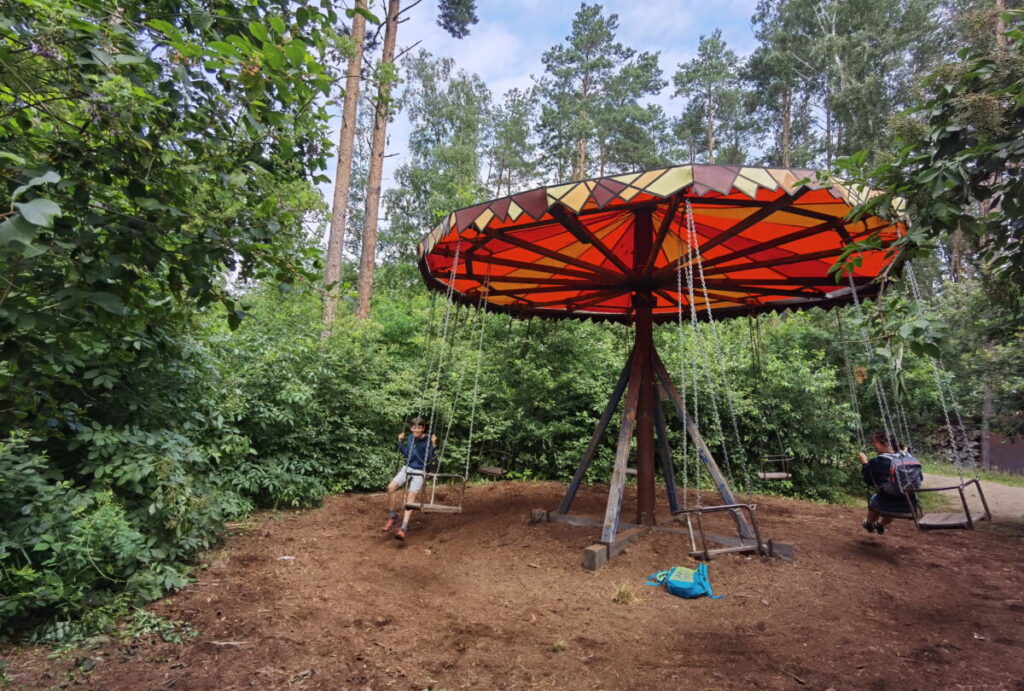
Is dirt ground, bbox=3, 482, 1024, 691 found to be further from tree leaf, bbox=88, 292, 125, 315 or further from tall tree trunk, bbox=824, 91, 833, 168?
tall tree trunk, bbox=824, 91, 833, 168

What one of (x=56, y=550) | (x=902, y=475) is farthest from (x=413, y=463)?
(x=902, y=475)

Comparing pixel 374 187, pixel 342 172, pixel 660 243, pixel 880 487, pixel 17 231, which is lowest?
pixel 880 487

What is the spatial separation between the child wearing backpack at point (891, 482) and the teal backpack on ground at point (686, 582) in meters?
2.26

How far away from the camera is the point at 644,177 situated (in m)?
3.74

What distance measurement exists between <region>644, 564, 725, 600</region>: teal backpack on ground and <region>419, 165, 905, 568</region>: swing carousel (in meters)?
0.18

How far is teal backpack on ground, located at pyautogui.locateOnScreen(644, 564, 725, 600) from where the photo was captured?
12.4 feet

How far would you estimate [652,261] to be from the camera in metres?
5.58

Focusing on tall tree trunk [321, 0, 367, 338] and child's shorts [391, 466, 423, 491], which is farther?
tall tree trunk [321, 0, 367, 338]

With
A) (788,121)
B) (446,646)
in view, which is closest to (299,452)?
(446,646)

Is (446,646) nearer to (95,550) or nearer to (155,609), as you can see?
(155,609)

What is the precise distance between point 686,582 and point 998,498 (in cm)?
1083

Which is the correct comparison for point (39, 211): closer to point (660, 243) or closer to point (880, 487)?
point (660, 243)

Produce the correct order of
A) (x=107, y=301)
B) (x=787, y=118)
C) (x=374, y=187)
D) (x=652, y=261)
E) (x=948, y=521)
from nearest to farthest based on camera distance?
(x=107, y=301) → (x=948, y=521) → (x=652, y=261) → (x=374, y=187) → (x=787, y=118)

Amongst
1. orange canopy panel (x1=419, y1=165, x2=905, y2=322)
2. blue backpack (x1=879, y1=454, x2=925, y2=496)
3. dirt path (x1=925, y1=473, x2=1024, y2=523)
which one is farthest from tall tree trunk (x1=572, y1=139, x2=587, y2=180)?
blue backpack (x1=879, y1=454, x2=925, y2=496)
